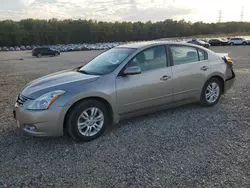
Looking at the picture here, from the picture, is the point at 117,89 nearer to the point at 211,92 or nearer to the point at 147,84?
the point at 147,84

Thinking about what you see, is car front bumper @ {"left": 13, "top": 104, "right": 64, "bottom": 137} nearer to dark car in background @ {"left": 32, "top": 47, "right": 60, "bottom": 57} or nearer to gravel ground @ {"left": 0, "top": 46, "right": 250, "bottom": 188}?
gravel ground @ {"left": 0, "top": 46, "right": 250, "bottom": 188}

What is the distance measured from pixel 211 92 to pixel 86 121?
3016 millimetres

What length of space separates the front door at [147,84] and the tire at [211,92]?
1007 mm

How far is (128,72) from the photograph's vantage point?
3.99 meters

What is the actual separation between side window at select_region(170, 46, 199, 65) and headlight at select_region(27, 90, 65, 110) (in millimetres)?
2345

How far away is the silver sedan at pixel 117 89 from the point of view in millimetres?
3562

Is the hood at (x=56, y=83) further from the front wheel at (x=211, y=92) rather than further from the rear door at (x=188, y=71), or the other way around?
the front wheel at (x=211, y=92)

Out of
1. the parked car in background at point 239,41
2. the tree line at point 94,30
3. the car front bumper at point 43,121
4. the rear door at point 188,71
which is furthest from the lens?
the tree line at point 94,30

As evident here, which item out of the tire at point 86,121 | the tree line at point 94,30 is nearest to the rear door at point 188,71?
the tire at point 86,121

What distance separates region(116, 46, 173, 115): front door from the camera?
13.3ft

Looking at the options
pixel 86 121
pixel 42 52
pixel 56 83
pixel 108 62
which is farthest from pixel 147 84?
pixel 42 52

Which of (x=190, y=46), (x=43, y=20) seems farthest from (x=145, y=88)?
(x=43, y=20)

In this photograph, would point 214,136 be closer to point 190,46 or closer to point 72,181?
point 190,46

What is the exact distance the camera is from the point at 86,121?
149 inches
